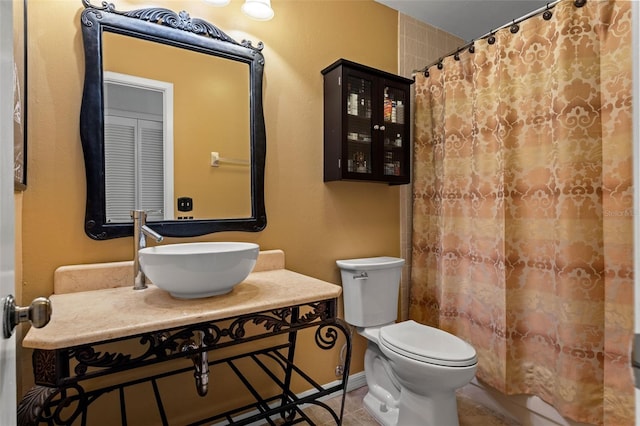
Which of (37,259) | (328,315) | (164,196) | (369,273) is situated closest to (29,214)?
(37,259)

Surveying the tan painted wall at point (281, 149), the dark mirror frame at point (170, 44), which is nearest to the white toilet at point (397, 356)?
the tan painted wall at point (281, 149)

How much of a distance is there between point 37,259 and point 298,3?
1.75m

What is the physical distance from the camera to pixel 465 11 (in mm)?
2227

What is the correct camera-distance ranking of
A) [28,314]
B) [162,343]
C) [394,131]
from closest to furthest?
[28,314]
[162,343]
[394,131]

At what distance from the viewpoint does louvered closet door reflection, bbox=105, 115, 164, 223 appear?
138 centimetres

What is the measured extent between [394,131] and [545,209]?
3.03 ft

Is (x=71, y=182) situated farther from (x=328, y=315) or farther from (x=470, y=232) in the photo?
(x=470, y=232)

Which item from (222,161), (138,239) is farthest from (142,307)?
(222,161)

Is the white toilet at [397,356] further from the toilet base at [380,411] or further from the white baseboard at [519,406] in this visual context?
the white baseboard at [519,406]

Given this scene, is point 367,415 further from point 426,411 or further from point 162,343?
point 162,343

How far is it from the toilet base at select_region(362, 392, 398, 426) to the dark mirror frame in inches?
45.2

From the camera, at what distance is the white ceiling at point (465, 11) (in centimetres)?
213

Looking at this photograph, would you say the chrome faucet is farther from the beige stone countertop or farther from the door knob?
the door knob

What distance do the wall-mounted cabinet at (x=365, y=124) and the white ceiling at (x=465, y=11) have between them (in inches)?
22.1
